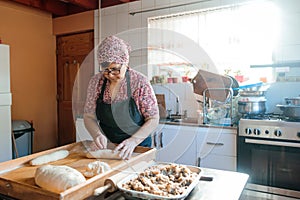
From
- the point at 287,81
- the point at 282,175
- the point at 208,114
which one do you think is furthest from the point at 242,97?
the point at 282,175

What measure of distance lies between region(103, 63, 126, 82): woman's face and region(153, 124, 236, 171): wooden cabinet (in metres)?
0.88

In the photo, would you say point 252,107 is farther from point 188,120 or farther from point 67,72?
point 67,72

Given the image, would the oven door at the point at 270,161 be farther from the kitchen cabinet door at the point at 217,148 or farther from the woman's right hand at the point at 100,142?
the woman's right hand at the point at 100,142

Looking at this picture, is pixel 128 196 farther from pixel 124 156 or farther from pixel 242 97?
pixel 242 97

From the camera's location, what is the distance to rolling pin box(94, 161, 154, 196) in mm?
808

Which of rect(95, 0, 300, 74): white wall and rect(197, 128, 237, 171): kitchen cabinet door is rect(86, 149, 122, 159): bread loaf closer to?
rect(197, 128, 237, 171): kitchen cabinet door

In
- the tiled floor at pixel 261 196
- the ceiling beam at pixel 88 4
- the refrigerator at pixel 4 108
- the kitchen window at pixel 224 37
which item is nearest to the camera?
the tiled floor at pixel 261 196

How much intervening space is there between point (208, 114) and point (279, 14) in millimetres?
1074

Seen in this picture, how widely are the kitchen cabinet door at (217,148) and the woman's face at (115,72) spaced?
1063mm

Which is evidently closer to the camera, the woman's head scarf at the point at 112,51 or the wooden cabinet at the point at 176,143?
the woman's head scarf at the point at 112,51

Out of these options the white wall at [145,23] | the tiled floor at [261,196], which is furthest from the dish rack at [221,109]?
the tiled floor at [261,196]

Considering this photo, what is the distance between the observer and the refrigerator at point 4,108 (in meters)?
2.55

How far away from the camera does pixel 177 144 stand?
233 centimetres

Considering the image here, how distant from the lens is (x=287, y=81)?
225 centimetres
